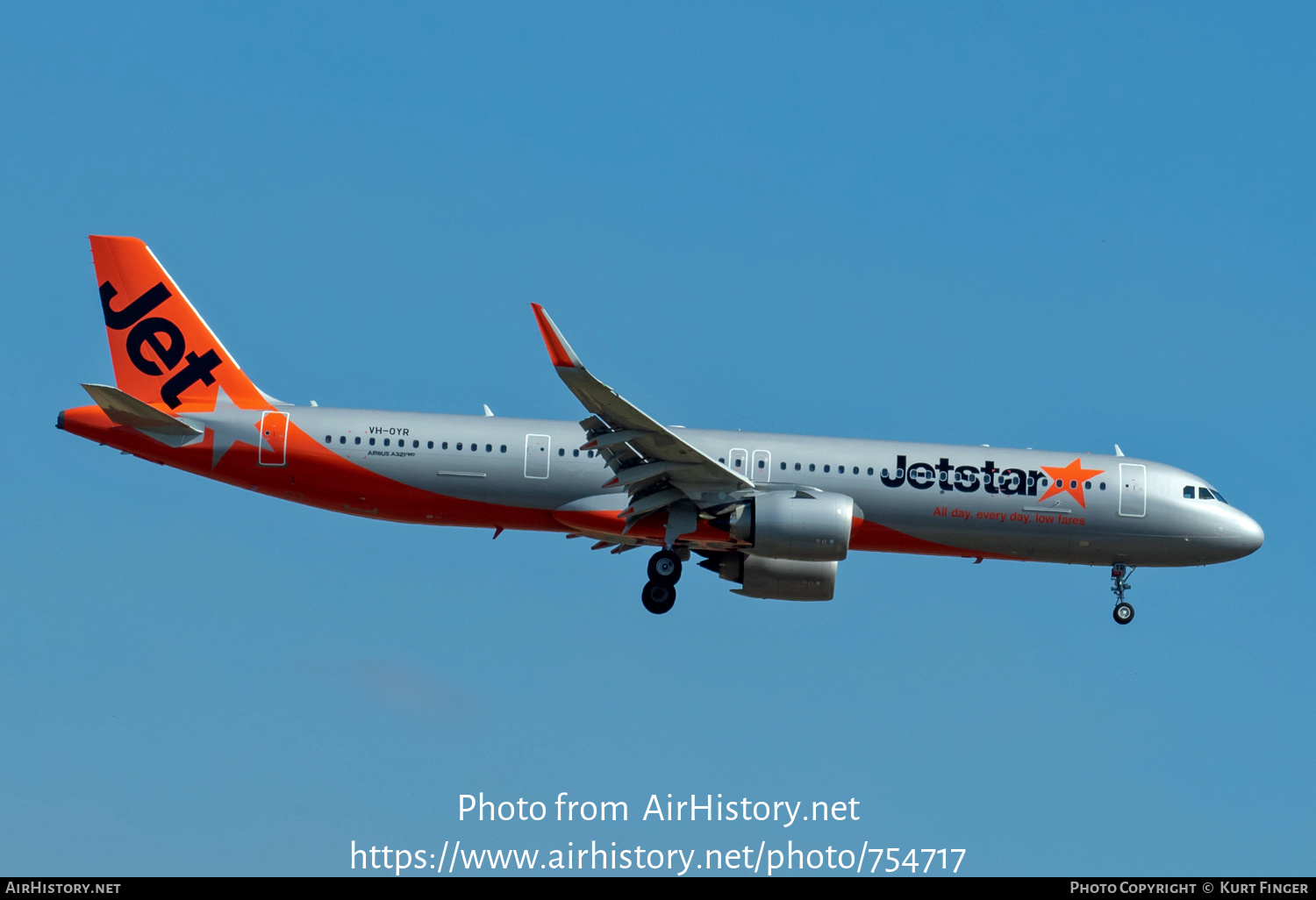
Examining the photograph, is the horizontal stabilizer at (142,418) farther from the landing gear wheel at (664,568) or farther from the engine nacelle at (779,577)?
the engine nacelle at (779,577)

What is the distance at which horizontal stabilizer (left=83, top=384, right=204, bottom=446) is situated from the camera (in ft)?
106

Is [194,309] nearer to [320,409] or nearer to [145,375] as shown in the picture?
[145,375]

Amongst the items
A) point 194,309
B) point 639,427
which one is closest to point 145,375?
point 194,309

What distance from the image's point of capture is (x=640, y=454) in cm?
3231

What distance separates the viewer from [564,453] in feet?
111

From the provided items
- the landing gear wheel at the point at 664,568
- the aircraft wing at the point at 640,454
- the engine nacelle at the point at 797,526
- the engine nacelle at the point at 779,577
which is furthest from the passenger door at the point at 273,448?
the engine nacelle at the point at 779,577

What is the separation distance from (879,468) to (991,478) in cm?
263

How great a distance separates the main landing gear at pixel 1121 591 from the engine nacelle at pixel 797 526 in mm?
7292

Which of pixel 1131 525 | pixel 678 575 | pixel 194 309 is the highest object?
pixel 194 309

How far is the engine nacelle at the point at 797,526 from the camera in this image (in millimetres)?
32031

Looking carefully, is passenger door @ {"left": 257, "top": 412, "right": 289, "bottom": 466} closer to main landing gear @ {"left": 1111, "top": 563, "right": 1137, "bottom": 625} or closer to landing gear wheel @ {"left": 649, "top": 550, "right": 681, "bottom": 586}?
landing gear wheel @ {"left": 649, "top": 550, "right": 681, "bottom": 586}

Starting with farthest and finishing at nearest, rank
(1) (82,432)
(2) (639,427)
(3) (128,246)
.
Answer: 1. (3) (128,246)
2. (1) (82,432)
3. (2) (639,427)

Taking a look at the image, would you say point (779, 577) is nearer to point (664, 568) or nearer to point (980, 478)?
point (664, 568)

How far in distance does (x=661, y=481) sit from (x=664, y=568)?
7.52ft
